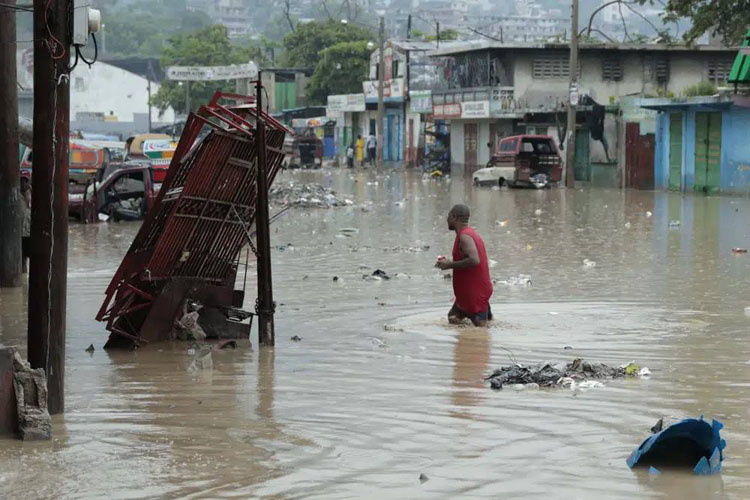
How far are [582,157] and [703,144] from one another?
319 inches

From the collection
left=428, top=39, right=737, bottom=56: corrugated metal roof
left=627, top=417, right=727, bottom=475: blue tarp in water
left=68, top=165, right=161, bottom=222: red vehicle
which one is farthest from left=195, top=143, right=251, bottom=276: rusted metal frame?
left=428, top=39, right=737, bottom=56: corrugated metal roof

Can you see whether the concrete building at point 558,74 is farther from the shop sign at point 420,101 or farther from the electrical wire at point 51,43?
the electrical wire at point 51,43

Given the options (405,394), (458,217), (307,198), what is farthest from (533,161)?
(405,394)

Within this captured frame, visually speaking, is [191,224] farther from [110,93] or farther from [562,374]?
[110,93]

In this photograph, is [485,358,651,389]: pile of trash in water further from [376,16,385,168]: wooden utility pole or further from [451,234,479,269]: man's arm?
[376,16,385,168]: wooden utility pole

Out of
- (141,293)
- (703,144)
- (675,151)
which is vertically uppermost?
(703,144)

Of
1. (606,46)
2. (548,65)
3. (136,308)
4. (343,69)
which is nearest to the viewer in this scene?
(136,308)

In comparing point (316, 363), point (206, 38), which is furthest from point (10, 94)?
point (206, 38)

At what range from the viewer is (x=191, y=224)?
10992 mm

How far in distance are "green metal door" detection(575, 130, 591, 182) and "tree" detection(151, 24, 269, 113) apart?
58523 mm

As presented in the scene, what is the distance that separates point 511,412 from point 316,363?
253 cm

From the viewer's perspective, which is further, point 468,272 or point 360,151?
point 360,151

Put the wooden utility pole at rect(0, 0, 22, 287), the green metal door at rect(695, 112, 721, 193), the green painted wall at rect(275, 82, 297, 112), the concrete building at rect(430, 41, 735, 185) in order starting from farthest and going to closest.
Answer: the green painted wall at rect(275, 82, 297, 112) < the concrete building at rect(430, 41, 735, 185) < the green metal door at rect(695, 112, 721, 193) < the wooden utility pole at rect(0, 0, 22, 287)

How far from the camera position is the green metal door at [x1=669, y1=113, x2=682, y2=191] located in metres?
39.0
